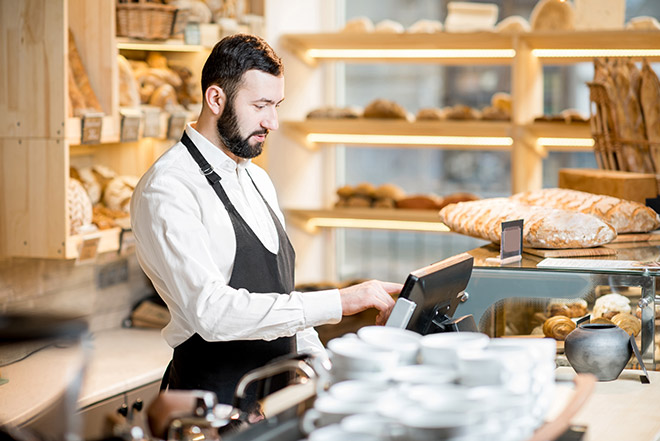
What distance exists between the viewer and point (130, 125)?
313 centimetres

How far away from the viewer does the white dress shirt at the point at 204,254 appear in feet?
5.94

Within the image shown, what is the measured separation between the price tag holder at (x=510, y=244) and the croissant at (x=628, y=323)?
0.30m

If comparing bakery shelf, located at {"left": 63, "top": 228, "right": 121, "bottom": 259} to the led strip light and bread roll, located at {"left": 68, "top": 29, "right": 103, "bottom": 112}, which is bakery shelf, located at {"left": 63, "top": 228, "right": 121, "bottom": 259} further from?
the led strip light

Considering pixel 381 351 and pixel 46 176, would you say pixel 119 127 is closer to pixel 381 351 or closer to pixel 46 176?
pixel 46 176

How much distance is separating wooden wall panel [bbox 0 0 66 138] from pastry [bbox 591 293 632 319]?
1.75m

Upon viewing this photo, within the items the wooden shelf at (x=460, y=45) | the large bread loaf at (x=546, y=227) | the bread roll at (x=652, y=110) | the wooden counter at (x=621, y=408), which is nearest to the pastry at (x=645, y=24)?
the wooden shelf at (x=460, y=45)

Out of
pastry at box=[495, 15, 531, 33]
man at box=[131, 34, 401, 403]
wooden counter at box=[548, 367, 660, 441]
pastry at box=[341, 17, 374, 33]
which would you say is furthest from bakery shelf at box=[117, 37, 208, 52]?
wooden counter at box=[548, 367, 660, 441]

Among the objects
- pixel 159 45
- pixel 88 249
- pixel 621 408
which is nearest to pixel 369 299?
pixel 621 408

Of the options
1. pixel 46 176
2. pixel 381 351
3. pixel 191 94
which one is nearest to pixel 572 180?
pixel 191 94

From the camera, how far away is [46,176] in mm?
2867

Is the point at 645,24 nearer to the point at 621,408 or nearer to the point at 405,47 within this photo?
the point at 405,47

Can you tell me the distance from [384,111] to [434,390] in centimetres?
330

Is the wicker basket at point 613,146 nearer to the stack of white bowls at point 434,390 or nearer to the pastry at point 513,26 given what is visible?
the pastry at point 513,26

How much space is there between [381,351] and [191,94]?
2615 millimetres
